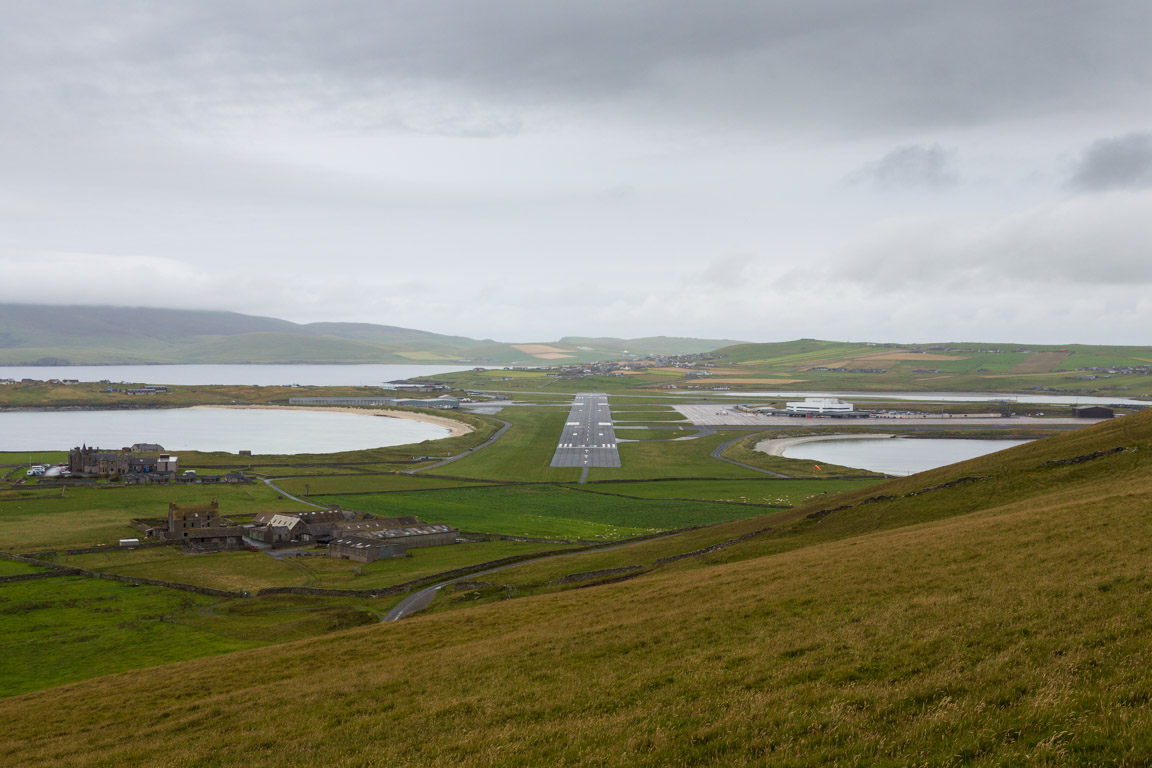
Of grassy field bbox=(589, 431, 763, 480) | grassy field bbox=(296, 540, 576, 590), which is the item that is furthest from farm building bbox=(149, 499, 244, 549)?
grassy field bbox=(589, 431, 763, 480)

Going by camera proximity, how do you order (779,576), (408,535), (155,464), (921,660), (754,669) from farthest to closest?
(155,464) < (408,535) < (779,576) < (754,669) < (921,660)

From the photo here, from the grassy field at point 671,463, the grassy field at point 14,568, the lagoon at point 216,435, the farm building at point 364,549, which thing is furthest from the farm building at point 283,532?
the lagoon at point 216,435

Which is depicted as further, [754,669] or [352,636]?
[352,636]

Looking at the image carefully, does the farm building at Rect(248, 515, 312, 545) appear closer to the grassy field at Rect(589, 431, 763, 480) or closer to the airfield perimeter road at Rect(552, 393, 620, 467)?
the grassy field at Rect(589, 431, 763, 480)

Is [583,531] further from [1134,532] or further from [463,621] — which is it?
[1134,532]

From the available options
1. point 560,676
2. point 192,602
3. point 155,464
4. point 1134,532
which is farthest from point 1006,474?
point 155,464

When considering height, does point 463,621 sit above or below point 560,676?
below

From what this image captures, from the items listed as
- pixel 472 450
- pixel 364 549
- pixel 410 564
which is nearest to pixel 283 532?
pixel 364 549

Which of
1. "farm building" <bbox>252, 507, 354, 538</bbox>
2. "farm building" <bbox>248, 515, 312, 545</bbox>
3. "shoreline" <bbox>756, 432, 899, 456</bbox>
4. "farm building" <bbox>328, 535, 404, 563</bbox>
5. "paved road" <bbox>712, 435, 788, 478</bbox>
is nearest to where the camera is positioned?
"farm building" <bbox>328, 535, 404, 563</bbox>
